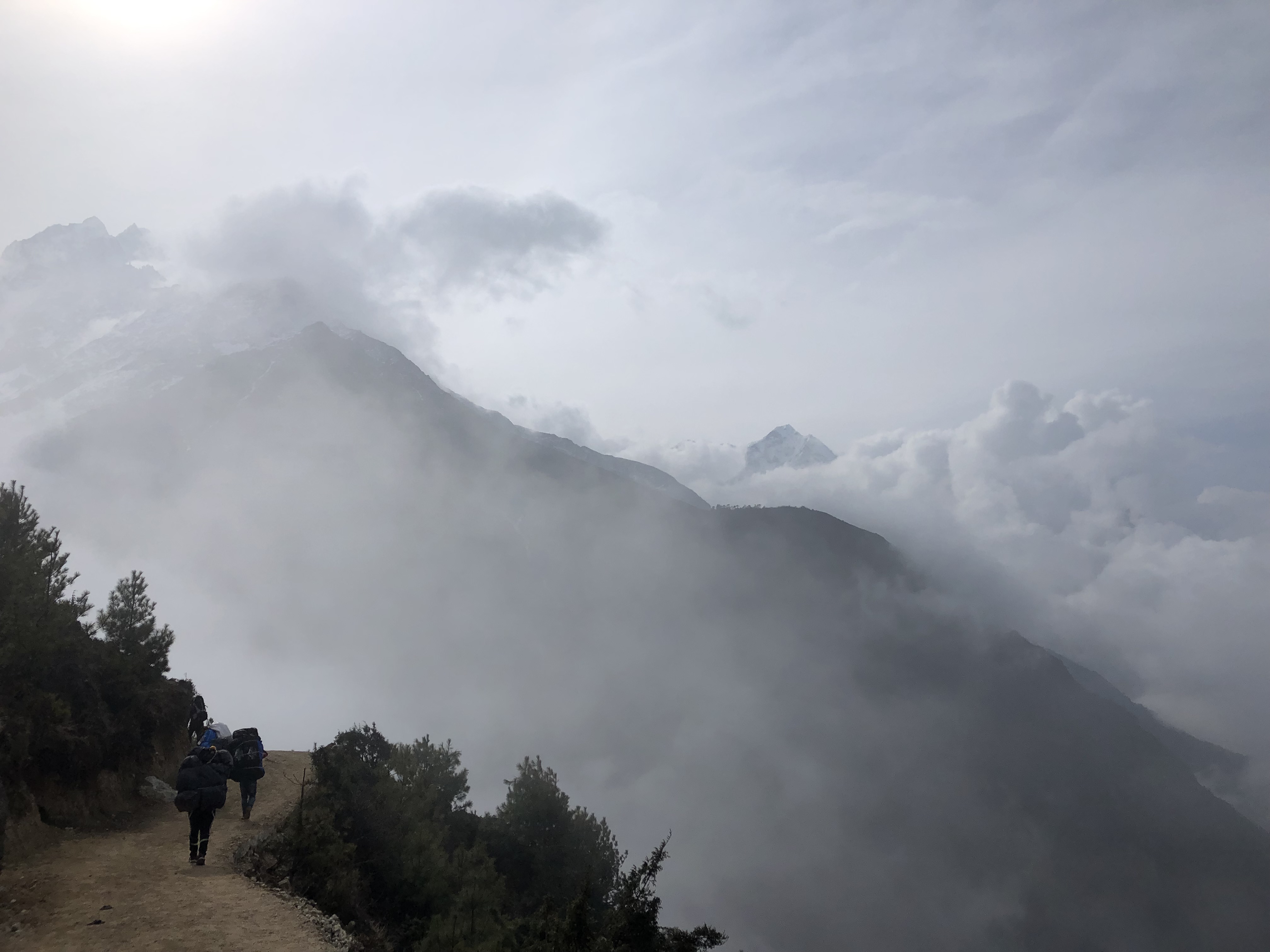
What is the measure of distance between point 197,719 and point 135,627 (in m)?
4.21

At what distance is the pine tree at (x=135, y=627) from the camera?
77.7 feet

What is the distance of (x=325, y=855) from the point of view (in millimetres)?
15297

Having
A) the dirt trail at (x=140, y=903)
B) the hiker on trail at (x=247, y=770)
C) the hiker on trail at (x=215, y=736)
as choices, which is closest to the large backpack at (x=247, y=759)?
the hiker on trail at (x=247, y=770)

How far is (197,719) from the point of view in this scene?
2312 cm

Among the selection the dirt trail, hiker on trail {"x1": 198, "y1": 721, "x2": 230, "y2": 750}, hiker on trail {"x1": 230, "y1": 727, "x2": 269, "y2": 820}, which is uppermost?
hiker on trail {"x1": 198, "y1": 721, "x2": 230, "y2": 750}

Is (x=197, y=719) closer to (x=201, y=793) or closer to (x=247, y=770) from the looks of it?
(x=247, y=770)

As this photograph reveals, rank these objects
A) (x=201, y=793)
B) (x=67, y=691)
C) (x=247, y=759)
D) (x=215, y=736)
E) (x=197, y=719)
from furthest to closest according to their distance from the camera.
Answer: (x=197, y=719)
(x=67, y=691)
(x=247, y=759)
(x=215, y=736)
(x=201, y=793)

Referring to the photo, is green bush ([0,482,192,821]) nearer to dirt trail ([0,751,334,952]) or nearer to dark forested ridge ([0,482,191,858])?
dark forested ridge ([0,482,191,858])

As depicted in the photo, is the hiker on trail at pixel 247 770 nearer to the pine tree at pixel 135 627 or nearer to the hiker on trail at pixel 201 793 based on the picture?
the hiker on trail at pixel 201 793

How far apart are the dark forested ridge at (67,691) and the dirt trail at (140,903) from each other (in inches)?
67.2

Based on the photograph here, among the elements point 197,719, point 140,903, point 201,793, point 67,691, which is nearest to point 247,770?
point 201,793

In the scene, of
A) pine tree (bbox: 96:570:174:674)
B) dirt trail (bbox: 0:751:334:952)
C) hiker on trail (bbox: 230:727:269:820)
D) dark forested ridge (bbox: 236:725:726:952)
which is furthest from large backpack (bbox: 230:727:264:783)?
pine tree (bbox: 96:570:174:674)

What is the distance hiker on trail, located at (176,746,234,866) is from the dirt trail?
19.5 inches

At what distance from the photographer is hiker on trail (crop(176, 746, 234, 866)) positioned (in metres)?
13.9
